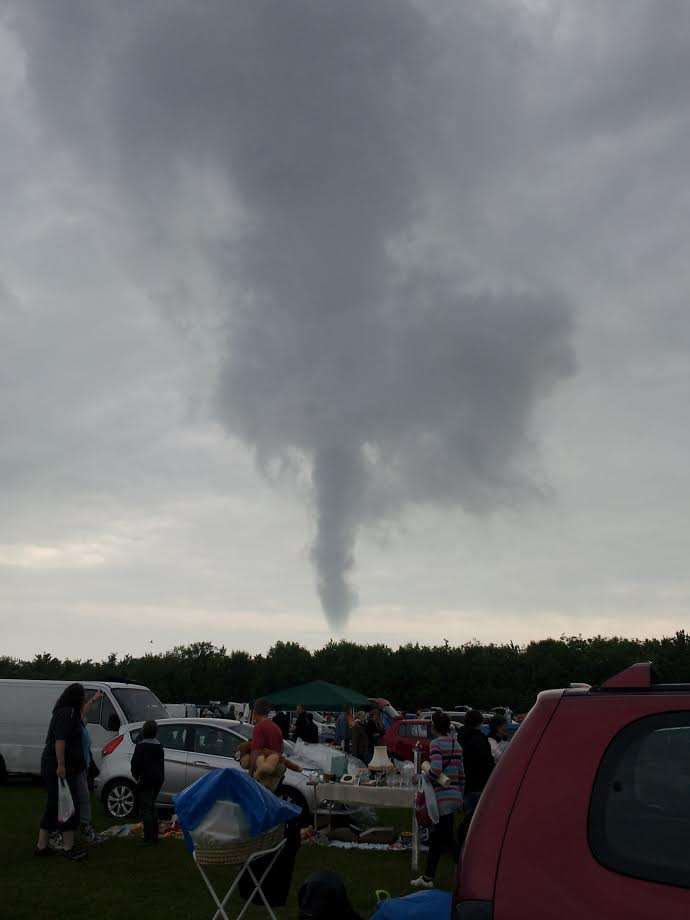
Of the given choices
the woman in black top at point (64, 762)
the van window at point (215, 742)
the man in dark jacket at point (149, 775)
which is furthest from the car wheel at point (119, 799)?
the woman in black top at point (64, 762)

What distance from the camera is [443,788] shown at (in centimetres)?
1116

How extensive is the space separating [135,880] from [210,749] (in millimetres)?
5370

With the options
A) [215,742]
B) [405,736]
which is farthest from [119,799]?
[405,736]

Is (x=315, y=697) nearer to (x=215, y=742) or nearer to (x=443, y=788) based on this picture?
(x=215, y=742)

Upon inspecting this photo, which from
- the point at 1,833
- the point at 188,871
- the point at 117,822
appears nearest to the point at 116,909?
the point at 188,871

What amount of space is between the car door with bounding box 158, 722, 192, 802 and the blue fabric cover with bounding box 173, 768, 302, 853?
9.15 m

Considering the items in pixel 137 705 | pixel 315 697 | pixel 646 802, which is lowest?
pixel 646 802

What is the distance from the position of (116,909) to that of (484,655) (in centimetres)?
7618

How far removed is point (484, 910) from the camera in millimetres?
2701

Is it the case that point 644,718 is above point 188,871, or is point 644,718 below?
above

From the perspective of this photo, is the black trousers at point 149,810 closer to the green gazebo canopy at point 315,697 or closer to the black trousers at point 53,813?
the black trousers at point 53,813

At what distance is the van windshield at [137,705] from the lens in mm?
20938

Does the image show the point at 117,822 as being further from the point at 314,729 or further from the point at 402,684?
the point at 402,684

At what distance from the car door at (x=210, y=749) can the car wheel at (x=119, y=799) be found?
3.18 feet
